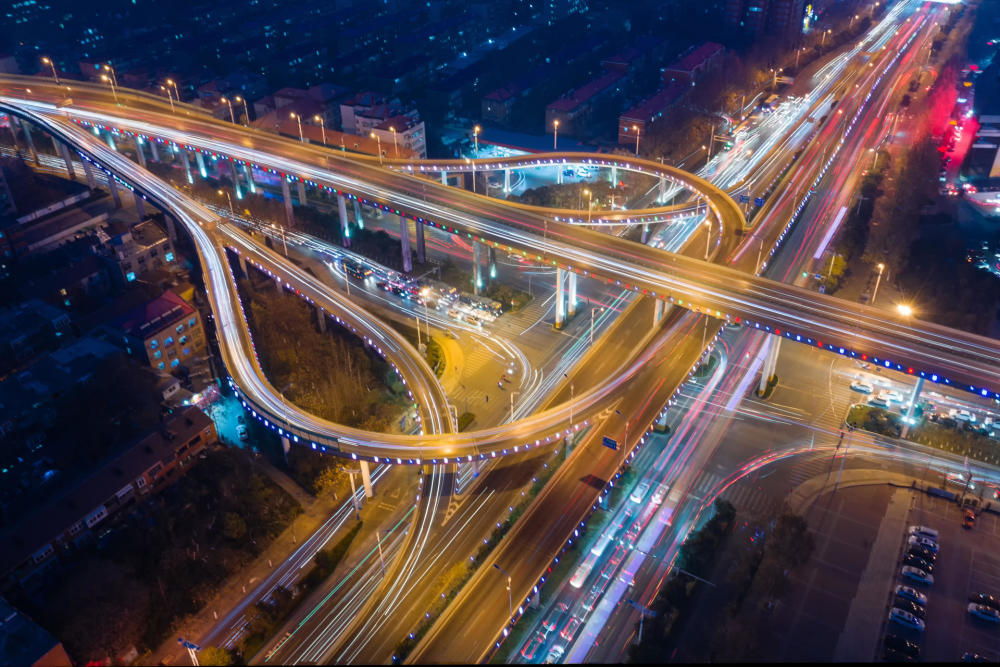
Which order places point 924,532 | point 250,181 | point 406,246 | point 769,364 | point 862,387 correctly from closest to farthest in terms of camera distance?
point 924,532 → point 769,364 → point 862,387 → point 406,246 → point 250,181

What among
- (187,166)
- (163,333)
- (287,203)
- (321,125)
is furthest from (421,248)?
(187,166)

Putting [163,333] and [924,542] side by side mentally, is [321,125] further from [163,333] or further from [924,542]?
[924,542]

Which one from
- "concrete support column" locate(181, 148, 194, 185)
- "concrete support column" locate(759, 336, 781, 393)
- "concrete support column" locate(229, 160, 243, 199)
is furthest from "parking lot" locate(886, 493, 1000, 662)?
"concrete support column" locate(181, 148, 194, 185)

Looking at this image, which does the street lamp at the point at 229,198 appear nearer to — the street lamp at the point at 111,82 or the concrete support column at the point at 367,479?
the street lamp at the point at 111,82

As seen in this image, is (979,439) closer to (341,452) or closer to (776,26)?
(341,452)

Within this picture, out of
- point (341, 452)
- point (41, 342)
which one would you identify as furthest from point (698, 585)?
point (41, 342)

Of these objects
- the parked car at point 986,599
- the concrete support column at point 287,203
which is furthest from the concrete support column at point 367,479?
the concrete support column at point 287,203
